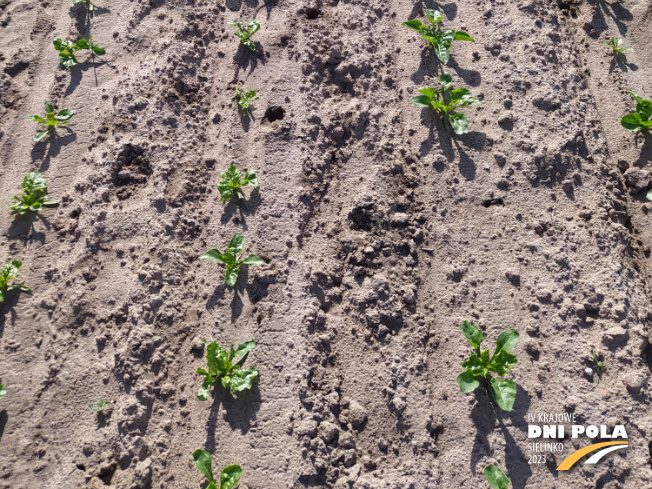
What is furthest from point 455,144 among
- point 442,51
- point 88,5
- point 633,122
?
point 88,5

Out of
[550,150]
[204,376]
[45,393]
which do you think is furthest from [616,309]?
[45,393]

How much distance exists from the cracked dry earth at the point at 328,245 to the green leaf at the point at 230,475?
6 cm

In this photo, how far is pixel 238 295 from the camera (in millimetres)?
2543

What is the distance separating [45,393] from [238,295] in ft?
3.62

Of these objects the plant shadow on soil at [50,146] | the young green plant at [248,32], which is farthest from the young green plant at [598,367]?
the plant shadow on soil at [50,146]

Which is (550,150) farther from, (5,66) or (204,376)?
(5,66)

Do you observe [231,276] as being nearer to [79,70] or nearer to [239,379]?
[239,379]

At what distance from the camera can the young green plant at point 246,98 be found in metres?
2.96

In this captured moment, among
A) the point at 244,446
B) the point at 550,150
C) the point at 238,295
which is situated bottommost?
the point at 244,446

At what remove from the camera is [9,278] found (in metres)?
2.65

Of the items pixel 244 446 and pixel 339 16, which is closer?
pixel 244 446

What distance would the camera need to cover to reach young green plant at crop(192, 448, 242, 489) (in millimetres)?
2121

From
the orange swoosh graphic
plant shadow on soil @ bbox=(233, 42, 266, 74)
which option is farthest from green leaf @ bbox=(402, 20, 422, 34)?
the orange swoosh graphic

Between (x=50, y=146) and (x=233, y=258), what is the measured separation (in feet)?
5.16
